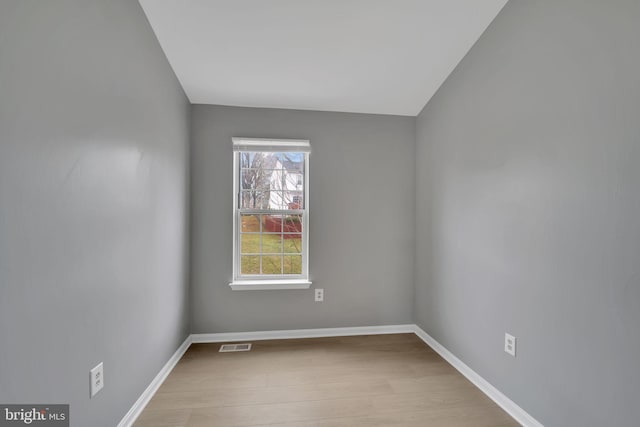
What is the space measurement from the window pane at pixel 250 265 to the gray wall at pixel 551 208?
5.97ft

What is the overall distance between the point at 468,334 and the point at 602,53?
6.35 ft

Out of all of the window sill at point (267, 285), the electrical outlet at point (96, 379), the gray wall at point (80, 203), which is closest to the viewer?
the gray wall at point (80, 203)

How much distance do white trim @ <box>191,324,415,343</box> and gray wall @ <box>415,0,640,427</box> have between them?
0.66 metres

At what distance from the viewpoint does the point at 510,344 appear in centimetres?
189

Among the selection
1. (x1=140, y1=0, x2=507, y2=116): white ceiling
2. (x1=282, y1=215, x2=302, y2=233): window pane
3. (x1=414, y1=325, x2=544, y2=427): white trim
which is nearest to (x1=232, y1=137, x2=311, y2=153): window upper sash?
(x1=140, y1=0, x2=507, y2=116): white ceiling

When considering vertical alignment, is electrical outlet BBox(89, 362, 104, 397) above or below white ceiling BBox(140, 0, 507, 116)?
below

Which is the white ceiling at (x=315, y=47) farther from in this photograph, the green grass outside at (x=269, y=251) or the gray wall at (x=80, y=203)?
the green grass outside at (x=269, y=251)

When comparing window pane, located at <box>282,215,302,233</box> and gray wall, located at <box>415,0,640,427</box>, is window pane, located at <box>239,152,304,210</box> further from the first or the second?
gray wall, located at <box>415,0,640,427</box>

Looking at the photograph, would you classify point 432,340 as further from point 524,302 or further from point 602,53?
point 602,53

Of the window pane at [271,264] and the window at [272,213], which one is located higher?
the window at [272,213]

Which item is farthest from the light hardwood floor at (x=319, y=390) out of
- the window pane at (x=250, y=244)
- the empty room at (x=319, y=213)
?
the window pane at (x=250, y=244)

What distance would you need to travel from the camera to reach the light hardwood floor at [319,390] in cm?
178

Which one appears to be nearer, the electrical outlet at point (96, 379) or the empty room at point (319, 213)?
the empty room at point (319, 213)

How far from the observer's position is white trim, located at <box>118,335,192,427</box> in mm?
1702
